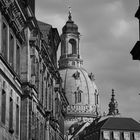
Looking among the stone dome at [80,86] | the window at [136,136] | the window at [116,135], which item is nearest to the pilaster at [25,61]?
the window at [116,135]

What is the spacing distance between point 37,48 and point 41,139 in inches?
472

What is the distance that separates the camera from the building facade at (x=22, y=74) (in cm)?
4247

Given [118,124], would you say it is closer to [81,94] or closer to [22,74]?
[81,94]

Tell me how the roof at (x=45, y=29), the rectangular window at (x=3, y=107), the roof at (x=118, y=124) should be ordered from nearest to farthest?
1. the rectangular window at (x=3, y=107)
2. the roof at (x=45, y=29)
3. the roof at (x=118, y=124)

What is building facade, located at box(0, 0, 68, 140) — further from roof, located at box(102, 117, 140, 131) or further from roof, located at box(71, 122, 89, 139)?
roof, located at box(71, 122, 89, 139)

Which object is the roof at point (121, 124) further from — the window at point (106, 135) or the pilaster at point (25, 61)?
the pilaster at point (25, 61)

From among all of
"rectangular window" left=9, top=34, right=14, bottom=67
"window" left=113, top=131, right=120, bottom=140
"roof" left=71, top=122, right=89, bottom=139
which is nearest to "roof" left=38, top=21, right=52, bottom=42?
"rectangular window" left=9, top=34, right=14, bottom=67

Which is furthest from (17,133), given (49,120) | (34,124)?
(49,120)

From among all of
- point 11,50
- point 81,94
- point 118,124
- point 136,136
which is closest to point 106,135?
point 118,124

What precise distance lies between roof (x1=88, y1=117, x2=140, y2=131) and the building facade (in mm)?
102737

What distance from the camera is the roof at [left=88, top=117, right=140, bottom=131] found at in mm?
168750

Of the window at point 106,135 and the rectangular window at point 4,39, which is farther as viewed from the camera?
the window at point 106,135

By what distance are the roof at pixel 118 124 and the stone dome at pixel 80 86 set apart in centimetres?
1897

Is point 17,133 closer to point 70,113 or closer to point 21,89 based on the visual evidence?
point 21,89
